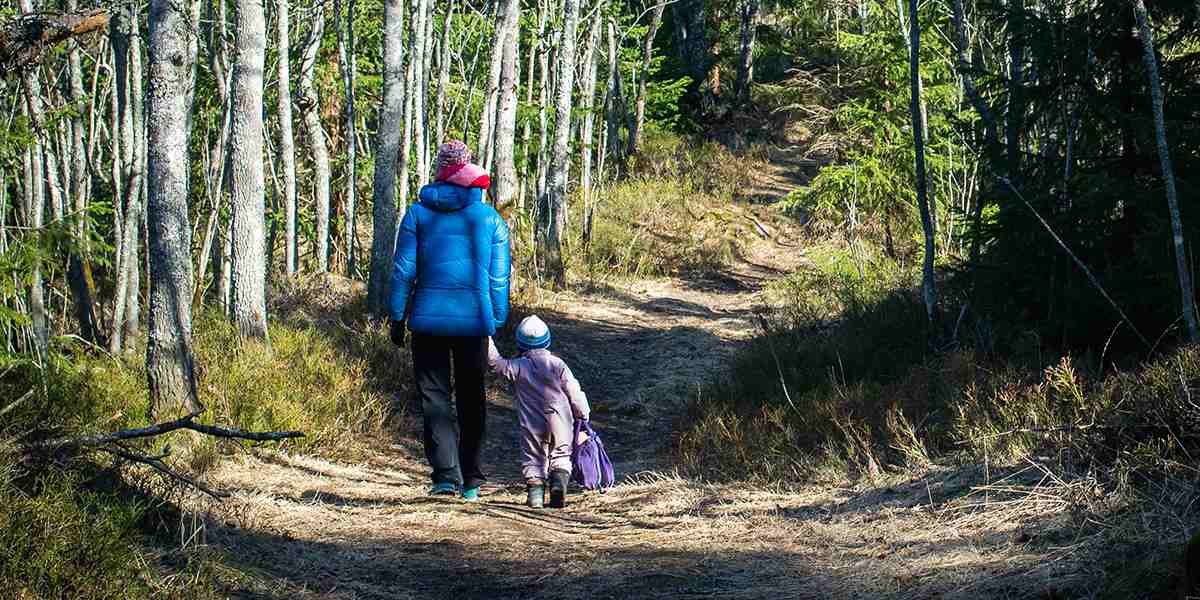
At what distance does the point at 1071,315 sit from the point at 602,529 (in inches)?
135

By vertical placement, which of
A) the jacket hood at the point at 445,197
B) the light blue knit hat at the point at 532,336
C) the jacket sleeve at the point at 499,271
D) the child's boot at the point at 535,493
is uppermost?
the jacket hood at the point at 445,197

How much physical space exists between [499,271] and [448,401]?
0.85 metres

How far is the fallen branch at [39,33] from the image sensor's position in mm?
5109

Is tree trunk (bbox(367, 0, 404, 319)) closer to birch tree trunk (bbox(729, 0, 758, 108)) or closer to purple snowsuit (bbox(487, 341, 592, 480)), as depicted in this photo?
purple snowsuit (bbox(487, 341, 592, 480))

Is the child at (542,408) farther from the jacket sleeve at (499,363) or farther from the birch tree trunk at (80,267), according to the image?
the birch tree trunk at (80,267)

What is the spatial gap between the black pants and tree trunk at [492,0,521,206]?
8265 millimetres

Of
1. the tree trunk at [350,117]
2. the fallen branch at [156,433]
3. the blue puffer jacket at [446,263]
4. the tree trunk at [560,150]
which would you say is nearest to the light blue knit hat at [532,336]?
the blue puffer jacket at [446,263]

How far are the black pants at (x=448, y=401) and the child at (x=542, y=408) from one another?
0.78 feet

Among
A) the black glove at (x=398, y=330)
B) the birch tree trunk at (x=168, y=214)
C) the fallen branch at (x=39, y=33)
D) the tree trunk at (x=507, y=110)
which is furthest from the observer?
the tree trunk at (x=507, y=110)

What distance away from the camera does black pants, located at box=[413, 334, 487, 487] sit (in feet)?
21.8

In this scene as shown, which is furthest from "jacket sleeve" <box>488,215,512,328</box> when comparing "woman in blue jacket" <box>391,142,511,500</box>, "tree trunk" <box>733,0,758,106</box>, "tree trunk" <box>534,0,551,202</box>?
"tree trunk" <box>733,0,758,106</box>

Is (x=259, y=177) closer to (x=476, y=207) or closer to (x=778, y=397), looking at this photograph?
(x=476, y=207)

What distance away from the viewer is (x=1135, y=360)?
6648 millimetres

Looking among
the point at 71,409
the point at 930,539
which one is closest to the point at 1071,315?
the point at 930,539
